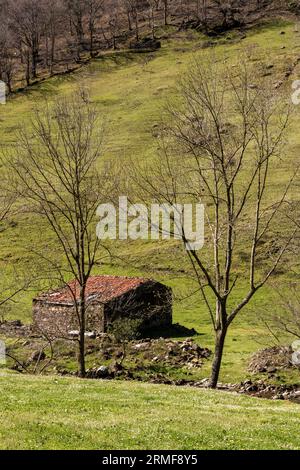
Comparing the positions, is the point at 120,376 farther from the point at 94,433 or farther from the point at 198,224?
the point at 198,224

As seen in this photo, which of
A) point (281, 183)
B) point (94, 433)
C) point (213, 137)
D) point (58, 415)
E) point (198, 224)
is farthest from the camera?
point (281, 183)

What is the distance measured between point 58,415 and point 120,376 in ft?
69.0

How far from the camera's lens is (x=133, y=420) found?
56.7 ft

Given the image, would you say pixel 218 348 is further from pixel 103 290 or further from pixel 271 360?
pixel 103 290

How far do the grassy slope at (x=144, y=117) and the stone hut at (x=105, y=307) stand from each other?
263cm

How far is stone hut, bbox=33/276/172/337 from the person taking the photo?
46.9 metres

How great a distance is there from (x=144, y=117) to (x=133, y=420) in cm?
8596

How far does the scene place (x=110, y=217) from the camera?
69562mm

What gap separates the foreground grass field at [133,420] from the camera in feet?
49.2

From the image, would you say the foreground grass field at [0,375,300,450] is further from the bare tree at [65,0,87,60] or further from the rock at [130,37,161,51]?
the bare tree at [65,0,87,60]

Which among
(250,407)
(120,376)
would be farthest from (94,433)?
(120,376)

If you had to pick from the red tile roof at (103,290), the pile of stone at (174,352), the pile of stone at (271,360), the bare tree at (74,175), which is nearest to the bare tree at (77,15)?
the red tile roof at (103,290)

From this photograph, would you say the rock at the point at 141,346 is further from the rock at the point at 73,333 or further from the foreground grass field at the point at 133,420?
the foreground grass field at the point at 133,420

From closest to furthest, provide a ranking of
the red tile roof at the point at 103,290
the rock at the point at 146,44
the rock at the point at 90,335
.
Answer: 1. the rock at the point at 90,335
2. the red tile roof at the point at 103,290
3. the rock at the point at 146,44
